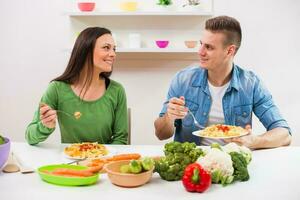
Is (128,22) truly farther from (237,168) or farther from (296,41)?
(237,168)

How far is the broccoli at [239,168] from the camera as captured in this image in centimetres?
155

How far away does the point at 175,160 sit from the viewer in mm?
1559

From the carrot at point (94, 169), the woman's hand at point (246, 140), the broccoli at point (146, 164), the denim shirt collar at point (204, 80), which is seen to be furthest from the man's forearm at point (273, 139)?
the carrot at point (94, 169)

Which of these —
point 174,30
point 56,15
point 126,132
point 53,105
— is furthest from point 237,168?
point 56,15

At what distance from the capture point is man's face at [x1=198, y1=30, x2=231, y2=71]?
8.09 ft

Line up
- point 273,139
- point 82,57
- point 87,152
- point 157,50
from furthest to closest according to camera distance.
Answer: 1. point 157,50
2. point 82,57
3. point 273,139
4. point 87,152

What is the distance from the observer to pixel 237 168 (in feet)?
5.10

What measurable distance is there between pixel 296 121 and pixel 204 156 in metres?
2.38

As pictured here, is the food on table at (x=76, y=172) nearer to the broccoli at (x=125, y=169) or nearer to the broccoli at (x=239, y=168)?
the broccoli at (x=125, y=169)

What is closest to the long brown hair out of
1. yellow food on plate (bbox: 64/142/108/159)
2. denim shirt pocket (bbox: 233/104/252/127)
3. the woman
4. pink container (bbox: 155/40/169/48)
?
the woman

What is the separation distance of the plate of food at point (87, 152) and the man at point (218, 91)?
49 cm

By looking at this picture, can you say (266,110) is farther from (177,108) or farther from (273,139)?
(177,108)

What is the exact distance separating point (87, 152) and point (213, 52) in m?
1.03

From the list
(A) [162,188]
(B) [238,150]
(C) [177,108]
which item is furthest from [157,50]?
(A) [162,188]
